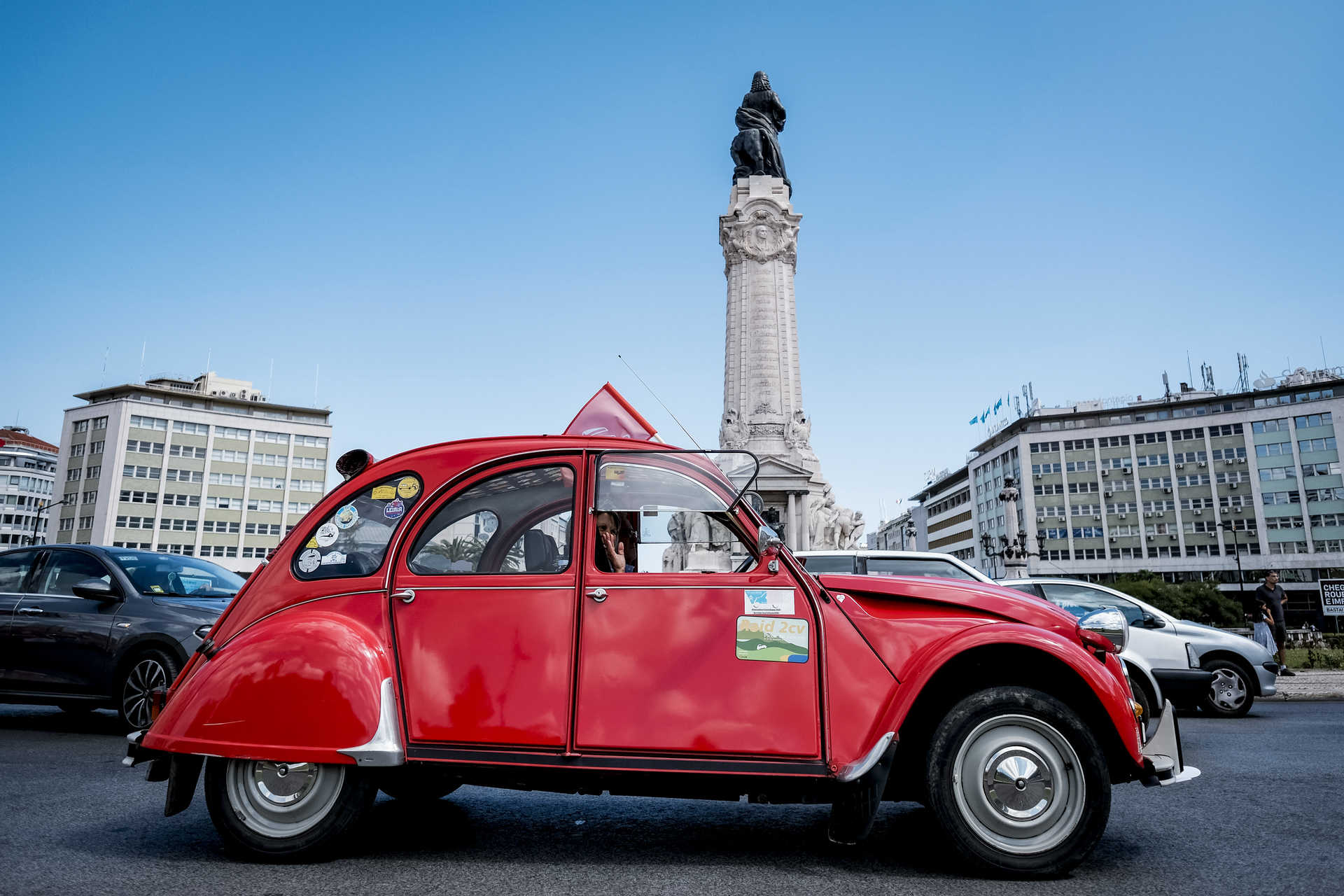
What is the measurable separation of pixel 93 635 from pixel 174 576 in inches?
36.8

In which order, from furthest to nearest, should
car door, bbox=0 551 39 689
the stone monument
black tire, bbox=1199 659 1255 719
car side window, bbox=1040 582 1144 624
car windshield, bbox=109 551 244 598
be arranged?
the stone monument < black tire, bbox=1199 659 1255 719 < car side window, bbox=1040 582 1144 624 < car windshield, bbox=109 551 244 598 < car door, bbox=0 551 39 689

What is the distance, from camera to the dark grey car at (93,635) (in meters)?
7.73

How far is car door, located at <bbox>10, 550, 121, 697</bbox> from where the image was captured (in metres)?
7.76

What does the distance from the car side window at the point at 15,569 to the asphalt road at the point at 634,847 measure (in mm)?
2814

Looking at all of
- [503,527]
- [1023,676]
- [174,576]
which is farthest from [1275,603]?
[174,576]

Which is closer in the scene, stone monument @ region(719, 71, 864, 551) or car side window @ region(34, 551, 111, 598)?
car side window @ region(34, 551, 111, 598)

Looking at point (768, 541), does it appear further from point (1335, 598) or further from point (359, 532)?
point (1335, 598)

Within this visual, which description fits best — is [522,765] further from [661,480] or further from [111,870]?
[111,870]

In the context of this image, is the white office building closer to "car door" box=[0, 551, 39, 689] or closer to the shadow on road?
the shadow on road

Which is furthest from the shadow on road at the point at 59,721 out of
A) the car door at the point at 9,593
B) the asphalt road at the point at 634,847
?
the asphalt road at the point at 634,847

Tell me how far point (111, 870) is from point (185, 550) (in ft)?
255

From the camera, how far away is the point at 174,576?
858 cm

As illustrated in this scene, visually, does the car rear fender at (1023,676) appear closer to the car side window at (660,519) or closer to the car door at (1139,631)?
the car side window at (660,519)

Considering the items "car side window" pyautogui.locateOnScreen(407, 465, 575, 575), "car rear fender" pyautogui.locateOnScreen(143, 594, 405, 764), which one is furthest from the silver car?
"car rear fender" pyautogui.locateOnScreen(143, 594, 405, 764)
